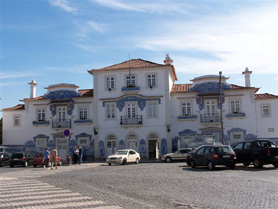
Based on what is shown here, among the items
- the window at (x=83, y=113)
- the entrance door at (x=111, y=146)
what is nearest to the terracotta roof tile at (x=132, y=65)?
the window at (x=83, y=113)

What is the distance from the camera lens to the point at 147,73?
38.8 meters

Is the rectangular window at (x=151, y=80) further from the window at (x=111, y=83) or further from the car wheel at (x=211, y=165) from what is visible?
the car wheel at (x=211, y=165)

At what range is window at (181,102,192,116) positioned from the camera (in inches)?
1505

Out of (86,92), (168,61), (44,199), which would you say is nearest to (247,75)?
(168,61)

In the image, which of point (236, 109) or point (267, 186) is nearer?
point (267, 186)

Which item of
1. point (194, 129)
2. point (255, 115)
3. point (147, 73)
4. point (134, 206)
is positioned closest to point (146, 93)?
point (147, 73)

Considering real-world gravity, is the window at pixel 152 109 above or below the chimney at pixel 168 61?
below

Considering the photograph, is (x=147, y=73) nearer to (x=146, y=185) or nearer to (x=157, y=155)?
(x=157, y=155)

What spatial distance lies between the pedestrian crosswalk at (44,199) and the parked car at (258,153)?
1279 cm

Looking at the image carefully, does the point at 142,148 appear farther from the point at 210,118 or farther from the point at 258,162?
the point at 258,162

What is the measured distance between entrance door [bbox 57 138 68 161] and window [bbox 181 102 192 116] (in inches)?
536

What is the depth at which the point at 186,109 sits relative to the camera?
3834cm

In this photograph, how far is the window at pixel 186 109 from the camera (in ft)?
125

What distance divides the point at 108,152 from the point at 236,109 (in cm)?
1447
